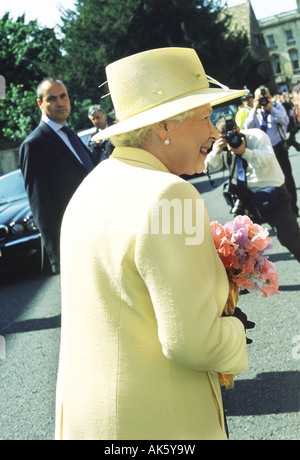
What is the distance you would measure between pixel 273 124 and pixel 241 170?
277 cm

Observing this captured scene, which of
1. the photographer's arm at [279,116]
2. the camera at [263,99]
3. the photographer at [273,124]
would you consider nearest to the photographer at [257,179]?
the photographer at [273,124]

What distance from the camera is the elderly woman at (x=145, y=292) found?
1.59m

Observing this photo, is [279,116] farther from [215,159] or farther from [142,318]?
[142,318]

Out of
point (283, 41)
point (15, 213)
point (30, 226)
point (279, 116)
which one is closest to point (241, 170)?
point (279, 116)

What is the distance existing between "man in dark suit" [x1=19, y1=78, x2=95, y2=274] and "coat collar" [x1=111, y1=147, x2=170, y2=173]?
288 cm

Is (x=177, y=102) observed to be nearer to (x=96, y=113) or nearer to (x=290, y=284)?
(x=290, y=284)

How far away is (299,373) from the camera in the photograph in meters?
4.01

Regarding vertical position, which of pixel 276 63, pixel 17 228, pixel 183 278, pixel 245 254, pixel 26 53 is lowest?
pixel 276 63

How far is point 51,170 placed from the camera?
4.66 m

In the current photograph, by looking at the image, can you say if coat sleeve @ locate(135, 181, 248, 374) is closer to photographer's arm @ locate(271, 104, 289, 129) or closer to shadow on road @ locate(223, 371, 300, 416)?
shadow on road @ locate(223, 371, 300, 416)

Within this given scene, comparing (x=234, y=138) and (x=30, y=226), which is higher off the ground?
(x=234, y=138)

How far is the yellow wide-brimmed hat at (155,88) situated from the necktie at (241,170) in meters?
4.10

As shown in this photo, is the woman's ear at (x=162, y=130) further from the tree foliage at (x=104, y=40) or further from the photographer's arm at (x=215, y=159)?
the tree foliage at (x=104, y=40)

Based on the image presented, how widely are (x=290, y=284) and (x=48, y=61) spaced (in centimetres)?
3181
